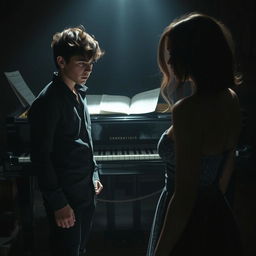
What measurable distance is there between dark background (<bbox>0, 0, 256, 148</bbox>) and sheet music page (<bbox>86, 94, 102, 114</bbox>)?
222 millimetres

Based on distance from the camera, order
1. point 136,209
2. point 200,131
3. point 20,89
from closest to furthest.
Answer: point 200,131 → point 20,89 → point 136,209

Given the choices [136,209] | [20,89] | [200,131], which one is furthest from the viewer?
[136,209]

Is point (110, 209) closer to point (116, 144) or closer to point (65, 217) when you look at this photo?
point (116, 144)

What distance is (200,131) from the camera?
3.93 ft

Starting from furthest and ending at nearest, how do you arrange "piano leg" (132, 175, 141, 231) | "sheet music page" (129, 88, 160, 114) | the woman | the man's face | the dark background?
the dark background
"piano leg" (132, 175, 141, 231)
"sheet music page" (129, 88, 160, 114)
the man's face
the woman

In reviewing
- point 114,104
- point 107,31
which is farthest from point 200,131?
point 107,31

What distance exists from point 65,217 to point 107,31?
1585 mm

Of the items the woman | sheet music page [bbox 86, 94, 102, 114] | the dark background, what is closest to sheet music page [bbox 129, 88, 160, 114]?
sheet music page [bbox 86, 94, 102, 114]

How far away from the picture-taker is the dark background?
2.94 meters

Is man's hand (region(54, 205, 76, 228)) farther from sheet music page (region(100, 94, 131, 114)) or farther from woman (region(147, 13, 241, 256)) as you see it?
sheet music page (region(100, 94, 131, 114))

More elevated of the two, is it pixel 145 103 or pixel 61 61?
pixel 61 61

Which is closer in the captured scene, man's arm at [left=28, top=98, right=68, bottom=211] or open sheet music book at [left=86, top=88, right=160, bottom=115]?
man's arm at [left=28, top=98, right=68, bottom=211]

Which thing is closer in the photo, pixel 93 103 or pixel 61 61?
pixel 61 61

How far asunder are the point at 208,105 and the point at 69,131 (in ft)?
2.46
